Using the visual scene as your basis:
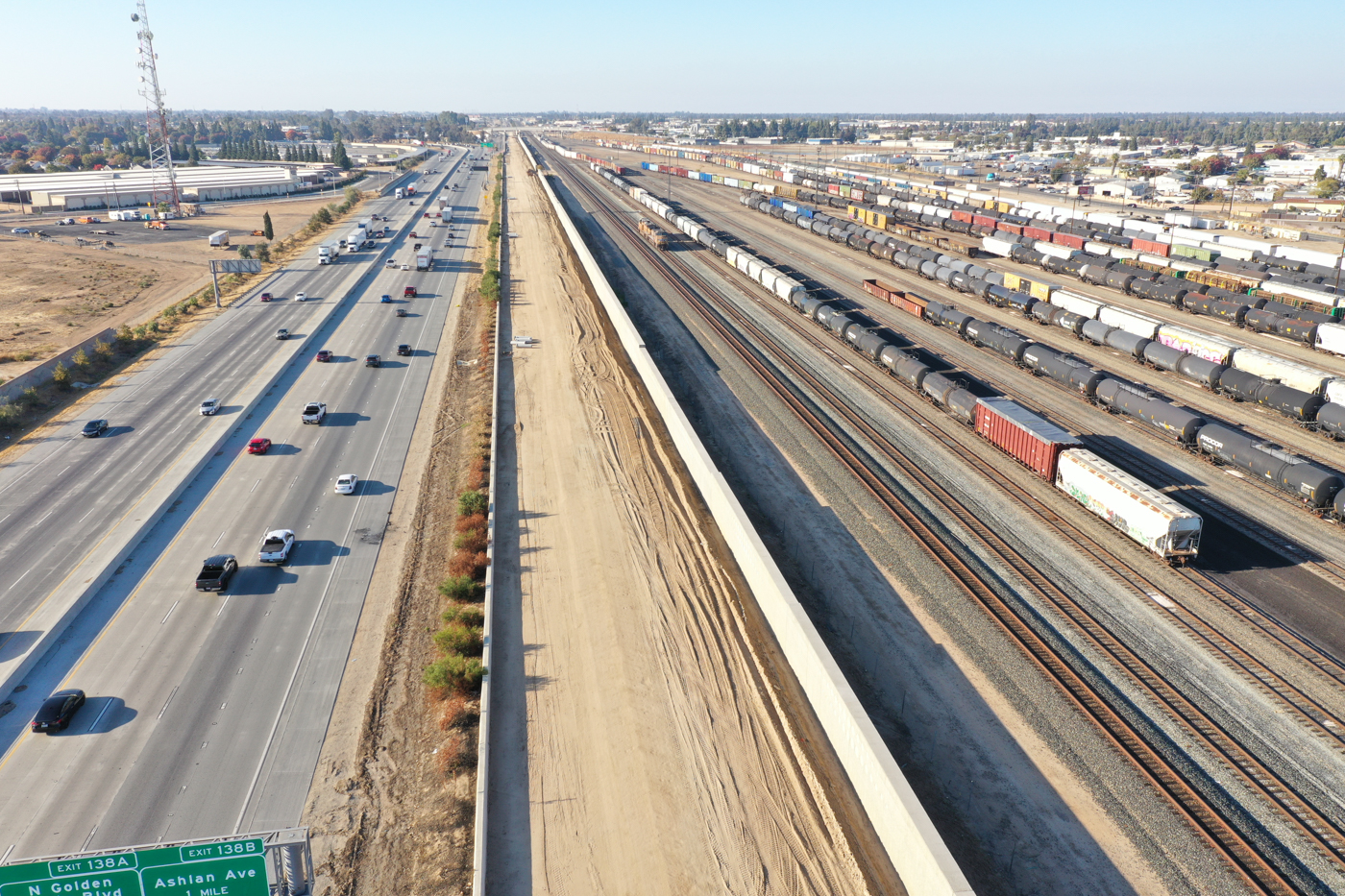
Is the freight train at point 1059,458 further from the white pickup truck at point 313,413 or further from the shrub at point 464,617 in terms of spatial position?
the white pickup truck at point 313,413

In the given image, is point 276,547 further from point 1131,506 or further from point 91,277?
point 91,277

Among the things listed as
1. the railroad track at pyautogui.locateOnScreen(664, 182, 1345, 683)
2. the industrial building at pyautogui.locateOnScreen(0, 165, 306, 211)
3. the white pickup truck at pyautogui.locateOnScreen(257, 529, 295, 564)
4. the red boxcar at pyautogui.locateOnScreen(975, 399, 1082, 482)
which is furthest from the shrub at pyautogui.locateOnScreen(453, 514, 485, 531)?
the industrial building at pyautogui.locateOnScreen(0, 165, 306, 211)

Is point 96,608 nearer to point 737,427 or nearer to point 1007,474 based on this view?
point 737,427

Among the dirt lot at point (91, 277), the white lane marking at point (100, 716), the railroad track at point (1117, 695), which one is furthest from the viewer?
the dirt lot at point (91, 277)

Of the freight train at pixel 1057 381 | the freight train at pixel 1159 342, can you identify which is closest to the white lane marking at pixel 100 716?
the freight train at pixel 1057 381

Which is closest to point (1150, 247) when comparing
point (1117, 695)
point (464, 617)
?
point (1117, 695)

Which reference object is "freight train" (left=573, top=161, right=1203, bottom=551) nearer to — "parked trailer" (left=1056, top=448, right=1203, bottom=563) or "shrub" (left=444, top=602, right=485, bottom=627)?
"parked trailer" (left=1056, top=448, right=1203, bottom=563)

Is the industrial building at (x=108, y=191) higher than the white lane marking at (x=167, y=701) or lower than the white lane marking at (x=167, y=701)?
higher
